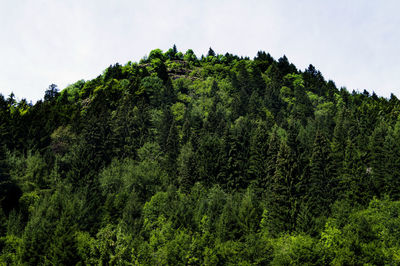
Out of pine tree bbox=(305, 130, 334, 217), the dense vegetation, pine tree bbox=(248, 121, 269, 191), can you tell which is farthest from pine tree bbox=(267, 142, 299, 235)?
pine tree bbox=(248, 121, 269, 191)

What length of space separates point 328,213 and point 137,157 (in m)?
45.5

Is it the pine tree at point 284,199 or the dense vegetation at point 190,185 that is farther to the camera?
the pine tree at point 284,199

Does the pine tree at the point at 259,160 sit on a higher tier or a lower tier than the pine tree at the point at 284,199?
higher

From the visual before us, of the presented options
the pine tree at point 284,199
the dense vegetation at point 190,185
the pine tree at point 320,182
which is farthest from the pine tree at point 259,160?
the pine tree at point 284,199

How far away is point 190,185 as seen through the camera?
197ft

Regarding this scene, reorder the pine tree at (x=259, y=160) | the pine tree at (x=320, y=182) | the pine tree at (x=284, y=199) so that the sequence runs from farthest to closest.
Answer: the pine tree at (x=259, y=160) → the pine tree at (x=320, y=182) → the pine tree at (x=284, y=199)

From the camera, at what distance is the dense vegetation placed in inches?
1275

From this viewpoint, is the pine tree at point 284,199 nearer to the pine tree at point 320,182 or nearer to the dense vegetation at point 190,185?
the dense vegetation at point 190,185

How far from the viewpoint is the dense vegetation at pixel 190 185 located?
106 feet

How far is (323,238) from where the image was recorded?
39156mm

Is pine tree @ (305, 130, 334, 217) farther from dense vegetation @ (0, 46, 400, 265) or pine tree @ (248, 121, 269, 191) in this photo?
pine tree @ (248, 121, 269, 191)

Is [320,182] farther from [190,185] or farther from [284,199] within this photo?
[190,185]

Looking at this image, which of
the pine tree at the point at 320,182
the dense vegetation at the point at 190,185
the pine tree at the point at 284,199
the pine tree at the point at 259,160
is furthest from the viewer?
the pine tree at the point at 259,160

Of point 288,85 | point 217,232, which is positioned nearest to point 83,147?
point 217,232
